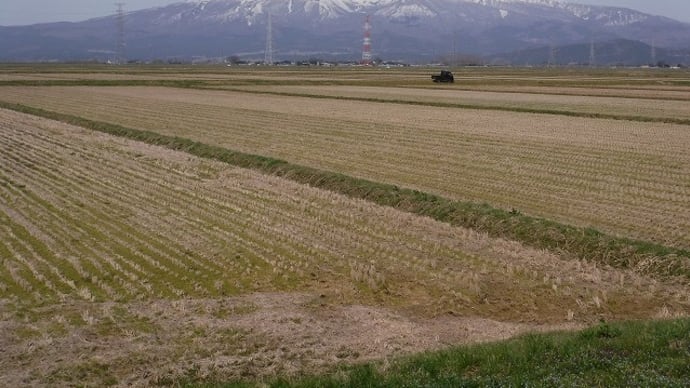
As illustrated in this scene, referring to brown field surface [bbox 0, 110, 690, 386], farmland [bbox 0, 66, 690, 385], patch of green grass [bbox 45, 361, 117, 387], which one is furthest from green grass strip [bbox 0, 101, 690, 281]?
patch of green grass [bbox 45, 361, 117, 387]

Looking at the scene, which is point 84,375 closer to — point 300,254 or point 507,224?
point 300,254

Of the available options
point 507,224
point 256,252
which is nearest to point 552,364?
point 256,252

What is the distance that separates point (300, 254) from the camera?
1419 cm

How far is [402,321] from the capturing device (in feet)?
35.1

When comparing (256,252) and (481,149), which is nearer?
(256,252)

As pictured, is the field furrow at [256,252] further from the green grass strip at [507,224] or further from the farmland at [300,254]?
the green grass strip at [507,224]

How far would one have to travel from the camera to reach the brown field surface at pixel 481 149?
1767 cm

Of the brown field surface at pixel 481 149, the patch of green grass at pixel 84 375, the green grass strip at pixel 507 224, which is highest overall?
the brown field surface at pixel 481 149

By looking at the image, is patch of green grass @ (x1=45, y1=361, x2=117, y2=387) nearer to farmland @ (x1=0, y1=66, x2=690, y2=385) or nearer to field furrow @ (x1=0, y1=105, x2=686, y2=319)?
farmland @ (x1=0, y1=66, x2=690, y2=385)

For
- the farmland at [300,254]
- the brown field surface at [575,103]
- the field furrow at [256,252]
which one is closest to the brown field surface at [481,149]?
the farmland at [300,254]

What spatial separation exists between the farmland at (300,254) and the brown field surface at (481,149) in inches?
5.6

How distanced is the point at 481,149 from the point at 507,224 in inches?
488

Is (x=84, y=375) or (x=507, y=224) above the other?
(x=507, y=224)

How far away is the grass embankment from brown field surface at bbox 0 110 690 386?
4.26 ft
